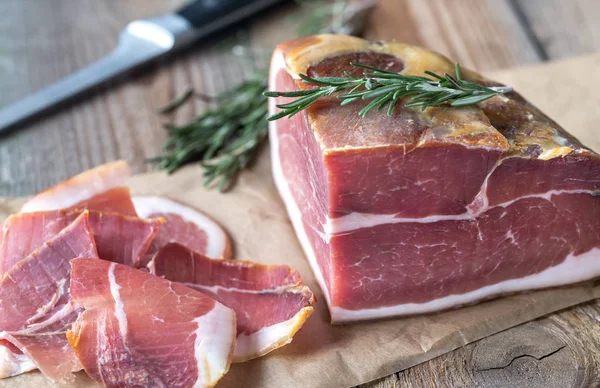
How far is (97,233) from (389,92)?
1.22m

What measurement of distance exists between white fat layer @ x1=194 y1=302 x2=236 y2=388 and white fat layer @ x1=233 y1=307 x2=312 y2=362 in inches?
3.8

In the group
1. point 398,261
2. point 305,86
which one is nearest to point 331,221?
point 398,261

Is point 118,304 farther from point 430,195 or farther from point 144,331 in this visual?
point 430,195

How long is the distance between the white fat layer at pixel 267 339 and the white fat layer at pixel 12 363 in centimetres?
Result: 71

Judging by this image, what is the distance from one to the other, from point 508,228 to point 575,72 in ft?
5.00

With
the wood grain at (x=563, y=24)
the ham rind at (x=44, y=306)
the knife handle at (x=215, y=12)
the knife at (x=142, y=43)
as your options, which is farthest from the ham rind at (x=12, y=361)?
the wood grain at (x=563, y=24)

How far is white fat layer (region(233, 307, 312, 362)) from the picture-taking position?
246cm

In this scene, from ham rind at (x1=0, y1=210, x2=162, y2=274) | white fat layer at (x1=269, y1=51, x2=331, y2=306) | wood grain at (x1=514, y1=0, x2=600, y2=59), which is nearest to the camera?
ham rind at (x1=0, y1=210, x2=162, y2=274)

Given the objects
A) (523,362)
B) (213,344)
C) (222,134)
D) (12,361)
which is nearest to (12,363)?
(12,361)

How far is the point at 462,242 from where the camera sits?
2541 mm

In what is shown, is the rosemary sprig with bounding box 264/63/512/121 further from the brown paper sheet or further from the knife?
the knife

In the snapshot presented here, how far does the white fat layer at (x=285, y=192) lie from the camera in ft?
9.18

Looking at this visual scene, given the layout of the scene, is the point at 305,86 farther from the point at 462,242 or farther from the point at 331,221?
the point at 462,242

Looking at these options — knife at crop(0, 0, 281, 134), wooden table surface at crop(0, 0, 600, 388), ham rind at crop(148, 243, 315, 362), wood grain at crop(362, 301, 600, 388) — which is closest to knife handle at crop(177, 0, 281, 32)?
knife at crop(0, 0, 281, 134)
